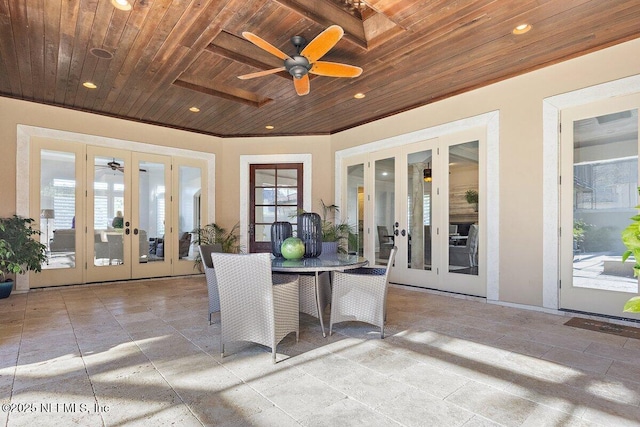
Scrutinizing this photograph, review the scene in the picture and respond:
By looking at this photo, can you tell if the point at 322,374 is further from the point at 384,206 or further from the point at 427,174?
the point at 384,206

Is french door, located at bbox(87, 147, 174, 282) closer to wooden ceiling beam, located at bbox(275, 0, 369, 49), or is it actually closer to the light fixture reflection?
wooden ceiling beam, located at bbox(275, 0, 369, 49)

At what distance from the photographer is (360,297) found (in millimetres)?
3088

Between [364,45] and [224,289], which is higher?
[364,45]

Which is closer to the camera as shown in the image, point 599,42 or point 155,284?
point 599,42

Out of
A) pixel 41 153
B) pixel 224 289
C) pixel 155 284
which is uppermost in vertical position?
pixel 41 153

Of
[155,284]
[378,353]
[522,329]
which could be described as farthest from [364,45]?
[155,284]

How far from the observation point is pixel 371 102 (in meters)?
5.23

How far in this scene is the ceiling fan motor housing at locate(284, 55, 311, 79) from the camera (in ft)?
10.6

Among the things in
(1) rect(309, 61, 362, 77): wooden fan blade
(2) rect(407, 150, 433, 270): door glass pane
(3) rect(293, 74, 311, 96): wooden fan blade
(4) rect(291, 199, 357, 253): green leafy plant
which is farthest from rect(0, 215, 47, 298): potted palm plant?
(2) rect(407, 150, 433, 270): door glass pane

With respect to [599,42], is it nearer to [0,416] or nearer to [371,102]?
[371,102]

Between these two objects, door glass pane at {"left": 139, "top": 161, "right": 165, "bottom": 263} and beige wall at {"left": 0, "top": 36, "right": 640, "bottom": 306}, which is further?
door glass pane at {"left": 139, "top": 161, "right": 165, "bottom": 263}

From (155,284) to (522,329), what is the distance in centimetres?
535

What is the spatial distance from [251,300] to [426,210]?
357 centimetres

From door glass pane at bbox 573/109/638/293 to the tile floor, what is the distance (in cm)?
Answer: 72
